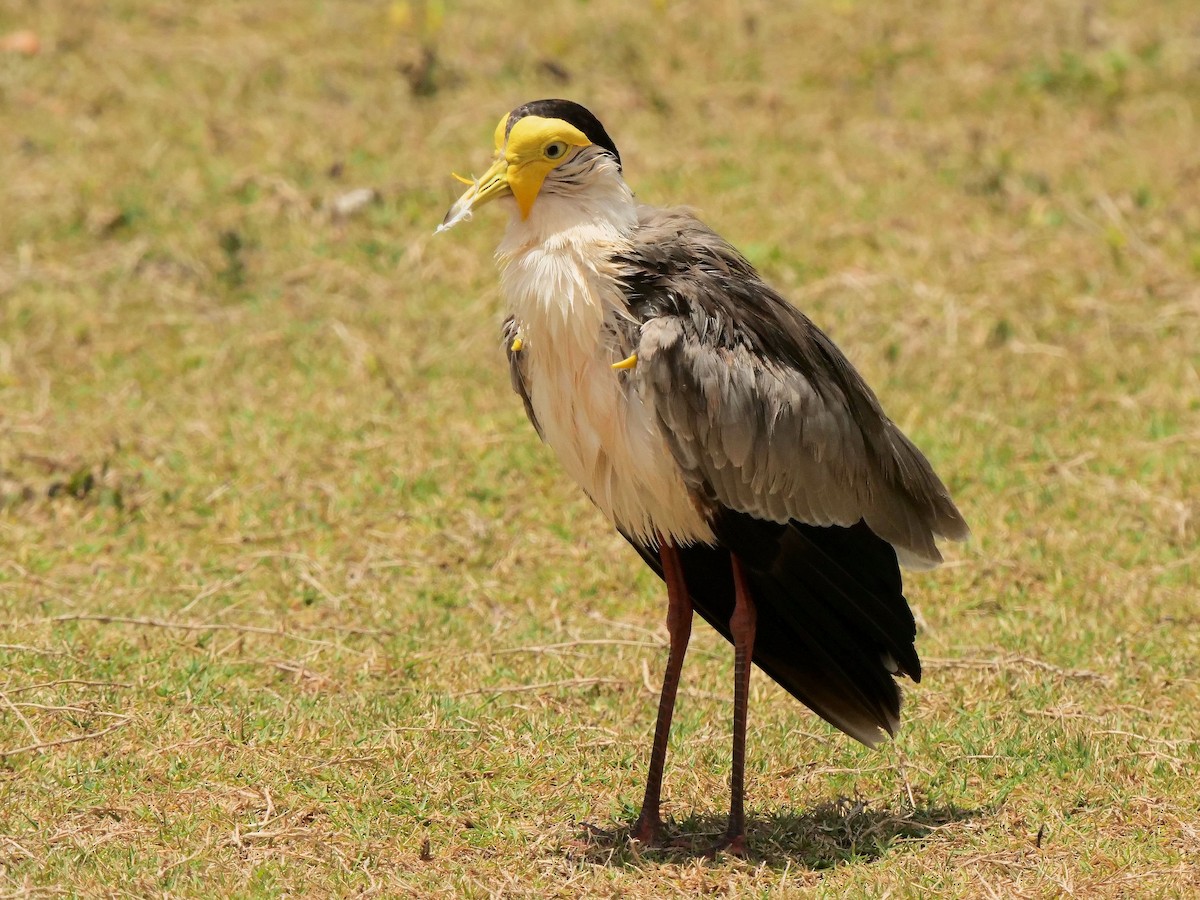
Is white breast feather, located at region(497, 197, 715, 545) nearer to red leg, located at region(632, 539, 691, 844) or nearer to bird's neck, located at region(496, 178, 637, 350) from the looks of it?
bird's neck, located at region(496, 178, 637, 350)

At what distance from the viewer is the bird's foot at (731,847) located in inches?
173

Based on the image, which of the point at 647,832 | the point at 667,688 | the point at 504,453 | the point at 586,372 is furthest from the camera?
the point at 504,453

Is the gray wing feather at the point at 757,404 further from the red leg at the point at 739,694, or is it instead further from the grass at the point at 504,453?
the grass at the point at 504,453

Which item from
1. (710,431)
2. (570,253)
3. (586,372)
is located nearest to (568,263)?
(570,253)

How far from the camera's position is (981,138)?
9.88 m

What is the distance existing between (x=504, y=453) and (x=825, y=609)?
276cm

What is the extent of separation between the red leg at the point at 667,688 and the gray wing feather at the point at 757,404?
0.38 m

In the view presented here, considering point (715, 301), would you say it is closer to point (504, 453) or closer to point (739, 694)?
point (739, 694)

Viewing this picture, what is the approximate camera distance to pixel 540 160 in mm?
4348

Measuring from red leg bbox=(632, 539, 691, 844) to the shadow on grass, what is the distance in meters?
0.06

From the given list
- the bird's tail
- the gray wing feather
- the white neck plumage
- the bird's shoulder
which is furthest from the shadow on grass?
the white neck plumage

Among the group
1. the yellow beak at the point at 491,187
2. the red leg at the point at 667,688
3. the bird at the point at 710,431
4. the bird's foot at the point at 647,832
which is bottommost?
the bird's foot at the point at 647,832

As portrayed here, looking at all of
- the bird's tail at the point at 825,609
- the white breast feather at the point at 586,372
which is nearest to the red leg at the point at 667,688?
the bird's tail at the point at 825,609

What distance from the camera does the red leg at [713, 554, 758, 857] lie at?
444 centimetres
